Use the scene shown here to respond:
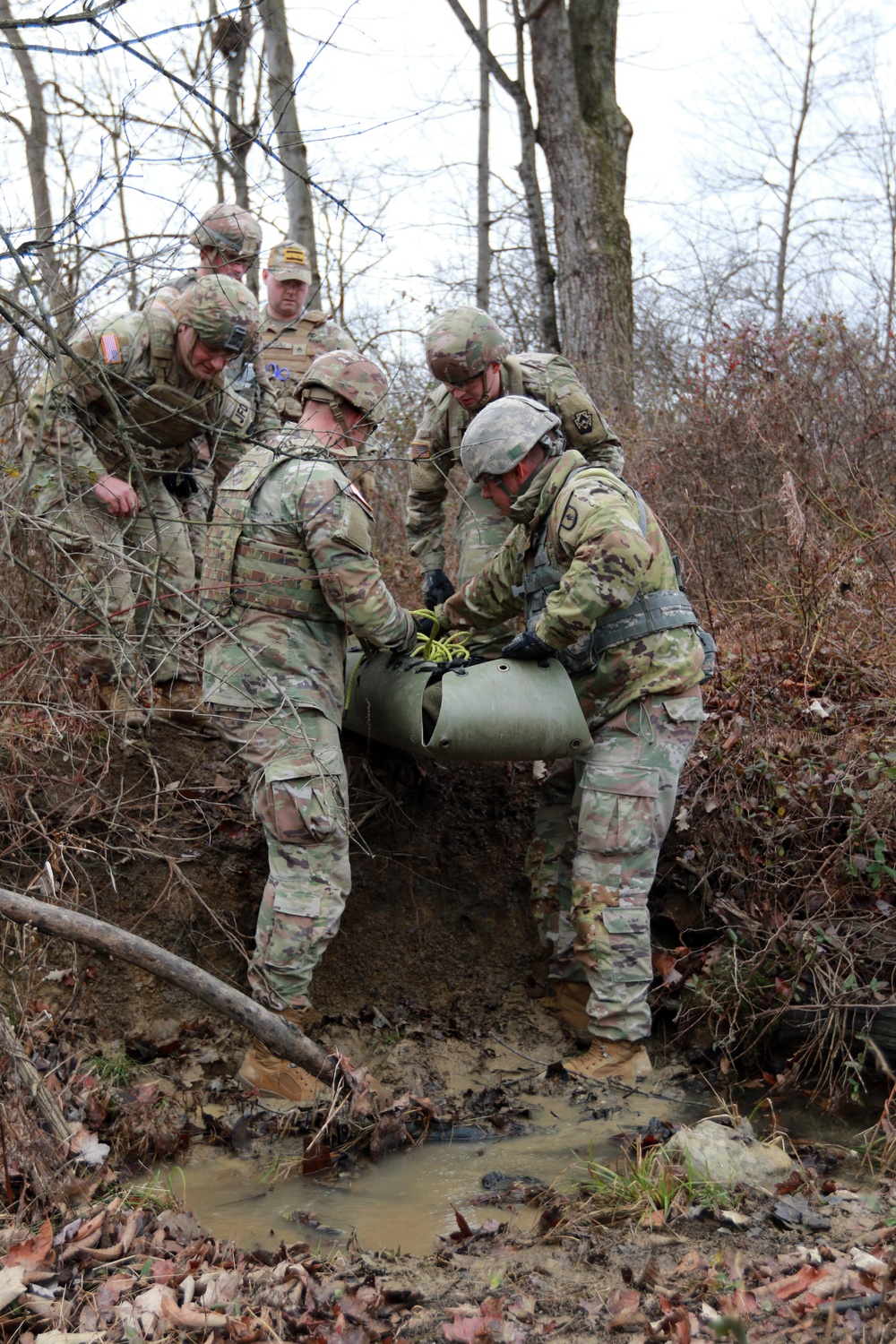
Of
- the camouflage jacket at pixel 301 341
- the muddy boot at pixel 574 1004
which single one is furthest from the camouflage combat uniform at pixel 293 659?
the camouflage jacket at pixel 301 341

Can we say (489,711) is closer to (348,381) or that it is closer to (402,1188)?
(348,381)

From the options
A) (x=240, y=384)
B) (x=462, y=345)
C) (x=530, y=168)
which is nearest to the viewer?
(x=462, y=345)

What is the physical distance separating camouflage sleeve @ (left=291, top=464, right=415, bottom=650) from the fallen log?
145 centimetres

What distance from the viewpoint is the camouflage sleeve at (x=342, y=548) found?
413 centimetres

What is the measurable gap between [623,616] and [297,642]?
132 cm

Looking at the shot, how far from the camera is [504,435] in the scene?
14.0 ft

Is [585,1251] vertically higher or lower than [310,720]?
lower

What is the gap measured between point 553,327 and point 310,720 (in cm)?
851

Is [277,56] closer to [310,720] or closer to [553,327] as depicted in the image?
[553,327]

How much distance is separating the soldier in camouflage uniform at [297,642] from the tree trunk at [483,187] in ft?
29.3

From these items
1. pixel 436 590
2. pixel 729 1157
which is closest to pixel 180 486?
pixel 436 590

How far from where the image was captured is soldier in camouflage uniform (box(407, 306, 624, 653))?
5.01m

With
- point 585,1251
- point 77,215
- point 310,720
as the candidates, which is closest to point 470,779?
point 310,720

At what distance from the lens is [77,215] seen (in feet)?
9.72
